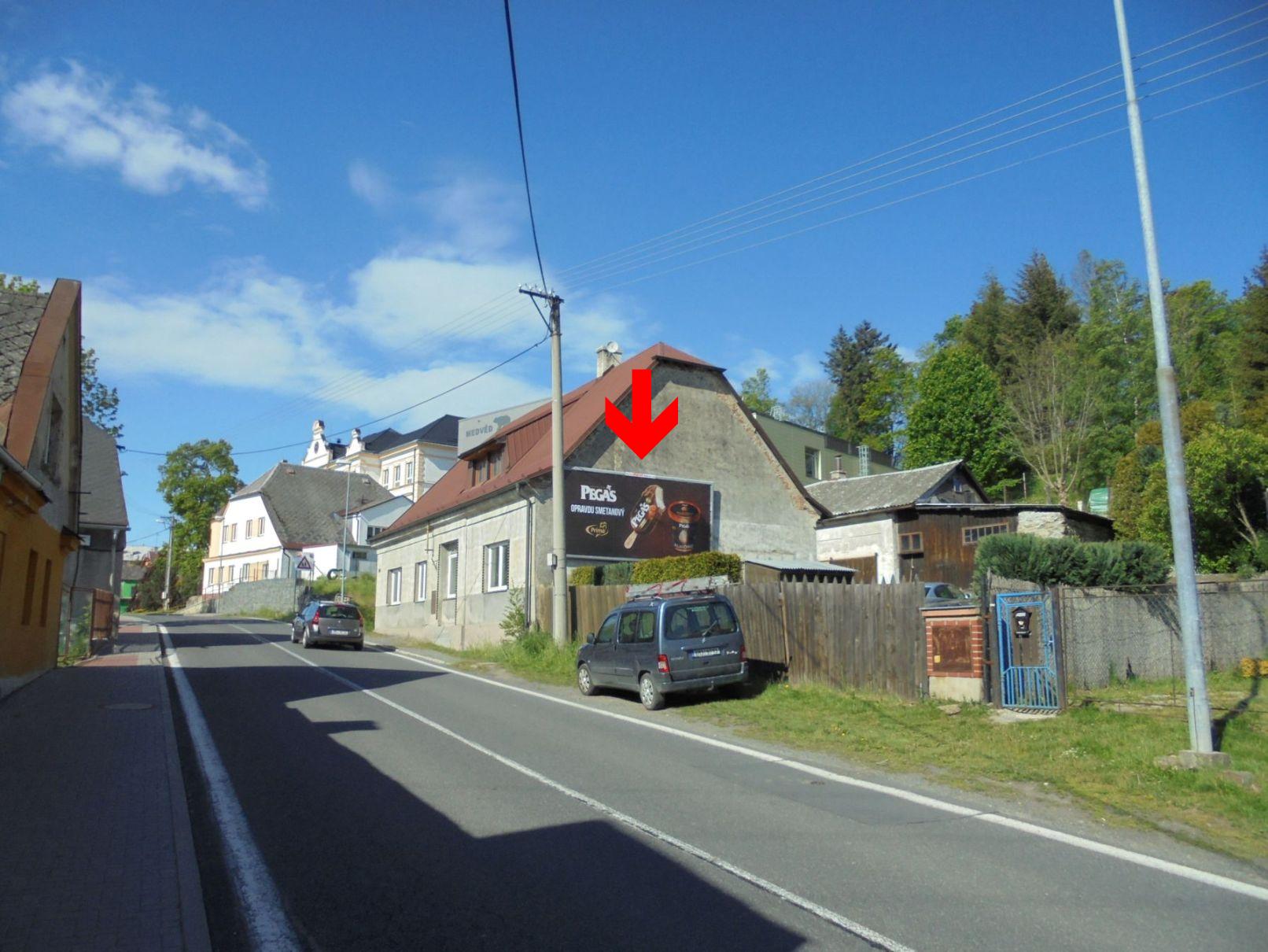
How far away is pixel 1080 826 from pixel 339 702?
36.3ft

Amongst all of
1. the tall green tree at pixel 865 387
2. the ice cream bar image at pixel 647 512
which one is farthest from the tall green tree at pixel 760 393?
the ice cream bar image at pixel 647 512

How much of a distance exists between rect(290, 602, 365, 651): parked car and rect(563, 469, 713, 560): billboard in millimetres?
7395

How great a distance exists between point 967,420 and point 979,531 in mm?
22750

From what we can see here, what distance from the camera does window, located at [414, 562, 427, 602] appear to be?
34.8 metres

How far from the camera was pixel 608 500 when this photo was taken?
2764 cm

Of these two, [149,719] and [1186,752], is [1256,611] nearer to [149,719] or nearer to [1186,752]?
[1186,752]

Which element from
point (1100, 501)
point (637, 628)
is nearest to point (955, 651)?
point (637, 628)

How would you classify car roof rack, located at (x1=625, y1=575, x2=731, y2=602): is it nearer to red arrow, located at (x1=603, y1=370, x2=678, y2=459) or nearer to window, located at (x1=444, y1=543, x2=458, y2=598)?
red arrow, located at (x1=603, y1=370, x2=678, y2=459)

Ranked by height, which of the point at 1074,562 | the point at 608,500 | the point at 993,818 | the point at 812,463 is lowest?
the point at 993,818

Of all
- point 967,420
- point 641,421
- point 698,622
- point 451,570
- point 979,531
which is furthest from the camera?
point 967,420

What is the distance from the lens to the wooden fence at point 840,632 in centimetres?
1425

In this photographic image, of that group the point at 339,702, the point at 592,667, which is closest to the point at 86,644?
the point at 339,702

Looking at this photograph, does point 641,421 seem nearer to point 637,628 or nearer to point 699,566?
point 699,566

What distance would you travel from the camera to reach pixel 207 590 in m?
74.4
